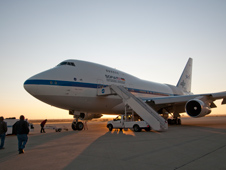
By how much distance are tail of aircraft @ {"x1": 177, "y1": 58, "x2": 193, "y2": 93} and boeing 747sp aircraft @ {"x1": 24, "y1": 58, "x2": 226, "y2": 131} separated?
12.6m

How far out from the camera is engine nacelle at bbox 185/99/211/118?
14.5 metres

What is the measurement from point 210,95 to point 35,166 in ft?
48.5

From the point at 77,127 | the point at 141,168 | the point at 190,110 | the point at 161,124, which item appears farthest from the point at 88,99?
the point at 141,168

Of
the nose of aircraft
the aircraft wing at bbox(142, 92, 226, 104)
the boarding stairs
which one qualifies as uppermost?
the nose of aircraft

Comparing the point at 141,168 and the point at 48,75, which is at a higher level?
the point at 48,75

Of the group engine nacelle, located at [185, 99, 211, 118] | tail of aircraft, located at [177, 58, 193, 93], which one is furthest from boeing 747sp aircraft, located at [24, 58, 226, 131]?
tail of aircraft, located at [177, 58, 193, 93]

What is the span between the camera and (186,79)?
103 feet

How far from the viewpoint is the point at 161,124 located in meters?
12.8

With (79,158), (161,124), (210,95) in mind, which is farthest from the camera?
(210,95)

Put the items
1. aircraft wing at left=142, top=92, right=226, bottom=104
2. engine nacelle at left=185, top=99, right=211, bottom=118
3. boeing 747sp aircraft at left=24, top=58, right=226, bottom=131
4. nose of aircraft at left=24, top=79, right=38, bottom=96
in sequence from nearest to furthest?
nose of aircraft at left=24, top=79, right=38, bottom=96
boeing 747sp aircraft at left=24, top=58, right=226, bottom=131
engine nacelle at left=185, top=99, right=211, bottom=118
aircraft wing at left=142, top=92, right=226, bottom=104

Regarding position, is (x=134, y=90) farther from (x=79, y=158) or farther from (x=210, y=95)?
(x=79, y=158)

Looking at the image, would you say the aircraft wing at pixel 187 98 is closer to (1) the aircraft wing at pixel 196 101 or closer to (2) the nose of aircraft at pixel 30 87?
(1) the aircraft wing at pixel 196 101

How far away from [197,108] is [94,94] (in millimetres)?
7772

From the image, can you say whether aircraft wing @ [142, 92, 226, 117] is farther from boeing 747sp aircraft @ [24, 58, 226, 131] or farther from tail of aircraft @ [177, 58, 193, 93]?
tail of aircraft @ [177, 58, 193, 93]
